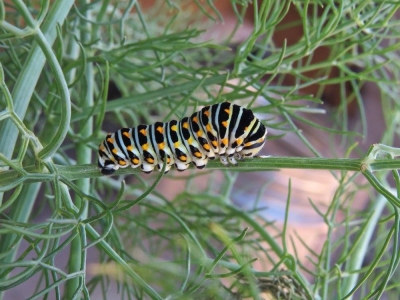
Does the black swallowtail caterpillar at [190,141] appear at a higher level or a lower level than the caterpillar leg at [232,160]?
higher

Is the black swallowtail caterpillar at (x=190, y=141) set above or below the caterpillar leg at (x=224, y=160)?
above

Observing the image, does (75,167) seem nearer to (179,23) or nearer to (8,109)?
(8,109)

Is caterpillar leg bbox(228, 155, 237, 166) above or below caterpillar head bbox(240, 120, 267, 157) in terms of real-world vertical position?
below

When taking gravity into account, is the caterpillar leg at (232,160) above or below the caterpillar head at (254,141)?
below

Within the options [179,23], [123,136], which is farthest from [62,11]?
[179,23]

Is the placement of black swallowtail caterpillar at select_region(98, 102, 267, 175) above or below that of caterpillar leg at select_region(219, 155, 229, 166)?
above

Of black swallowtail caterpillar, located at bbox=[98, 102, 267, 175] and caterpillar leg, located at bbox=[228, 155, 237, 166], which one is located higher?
black swallowtail caterpillar, located at bbox=[98, 102, 267, 175]
